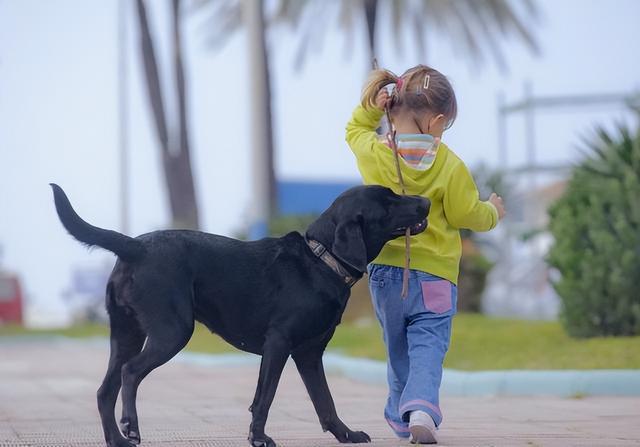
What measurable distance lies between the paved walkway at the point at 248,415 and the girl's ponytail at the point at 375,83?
148cm

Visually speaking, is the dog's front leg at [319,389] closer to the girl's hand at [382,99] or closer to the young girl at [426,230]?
the young girl at [426,230]

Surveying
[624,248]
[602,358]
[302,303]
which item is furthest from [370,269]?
[624,248]

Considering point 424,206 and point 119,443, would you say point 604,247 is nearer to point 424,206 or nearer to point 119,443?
point 424,206

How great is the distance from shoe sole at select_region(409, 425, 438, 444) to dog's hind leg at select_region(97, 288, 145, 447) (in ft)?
3.68

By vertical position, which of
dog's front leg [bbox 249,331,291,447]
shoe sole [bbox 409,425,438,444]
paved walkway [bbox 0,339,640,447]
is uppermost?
dog's front leg [bbox 249,331,291,447]

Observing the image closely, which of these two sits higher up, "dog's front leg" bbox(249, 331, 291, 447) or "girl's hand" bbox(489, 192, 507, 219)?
"girl's hand" bbox(489, 192, 507, 219)

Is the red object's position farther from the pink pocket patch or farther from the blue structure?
the pink pocket patch

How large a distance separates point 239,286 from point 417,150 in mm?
981

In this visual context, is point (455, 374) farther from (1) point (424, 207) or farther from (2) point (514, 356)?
(1) point (424, 207)

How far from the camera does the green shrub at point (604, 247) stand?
34.9ft

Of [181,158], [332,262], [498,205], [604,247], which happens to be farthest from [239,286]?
[181,158]

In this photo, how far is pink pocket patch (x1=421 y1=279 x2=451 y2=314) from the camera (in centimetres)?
520

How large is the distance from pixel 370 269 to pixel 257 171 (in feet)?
35.0

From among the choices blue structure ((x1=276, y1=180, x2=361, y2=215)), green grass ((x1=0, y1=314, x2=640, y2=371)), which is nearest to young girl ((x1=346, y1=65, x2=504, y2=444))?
green grass ((x1=0, y1=314, x2=640, y2=371))
